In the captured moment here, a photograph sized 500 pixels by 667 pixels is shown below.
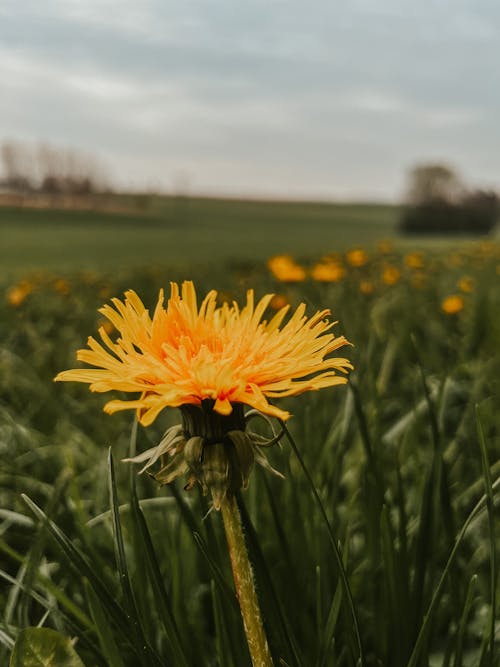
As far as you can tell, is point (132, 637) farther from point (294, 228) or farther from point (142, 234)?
point (294, 228)

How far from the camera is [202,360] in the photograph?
1.71ft

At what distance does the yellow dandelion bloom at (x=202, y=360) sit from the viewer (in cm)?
47

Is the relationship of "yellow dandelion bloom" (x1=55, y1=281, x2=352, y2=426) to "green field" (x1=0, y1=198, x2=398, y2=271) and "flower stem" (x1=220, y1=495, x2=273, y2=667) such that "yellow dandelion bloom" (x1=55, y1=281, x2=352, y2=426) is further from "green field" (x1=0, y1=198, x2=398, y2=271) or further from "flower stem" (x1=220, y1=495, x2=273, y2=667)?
"green field" (x1=0, y1=198, x2=398, y2=271)

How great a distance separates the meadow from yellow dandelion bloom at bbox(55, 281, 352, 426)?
0.10 meters

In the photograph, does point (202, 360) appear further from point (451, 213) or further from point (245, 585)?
point (451, 213)

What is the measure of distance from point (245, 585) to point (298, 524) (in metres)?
0.40

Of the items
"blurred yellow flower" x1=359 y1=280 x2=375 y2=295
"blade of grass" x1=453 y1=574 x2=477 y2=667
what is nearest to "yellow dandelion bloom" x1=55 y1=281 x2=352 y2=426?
"blade of grass" x1=453 y1=574 x2=477 y2=667

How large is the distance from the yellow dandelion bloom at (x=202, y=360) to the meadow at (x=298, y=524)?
96 mm

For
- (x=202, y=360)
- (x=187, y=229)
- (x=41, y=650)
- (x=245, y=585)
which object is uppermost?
(x=187, y=229)

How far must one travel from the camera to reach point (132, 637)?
62 cm

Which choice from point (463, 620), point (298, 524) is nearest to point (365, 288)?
point (298, 524)

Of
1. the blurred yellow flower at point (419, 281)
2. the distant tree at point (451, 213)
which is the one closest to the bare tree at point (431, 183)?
the distant tree at point (451, 213)

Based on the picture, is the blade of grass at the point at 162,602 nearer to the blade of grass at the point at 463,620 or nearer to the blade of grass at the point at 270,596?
the blade of grass at the point at 270,596

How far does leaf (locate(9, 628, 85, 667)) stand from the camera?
62cm
